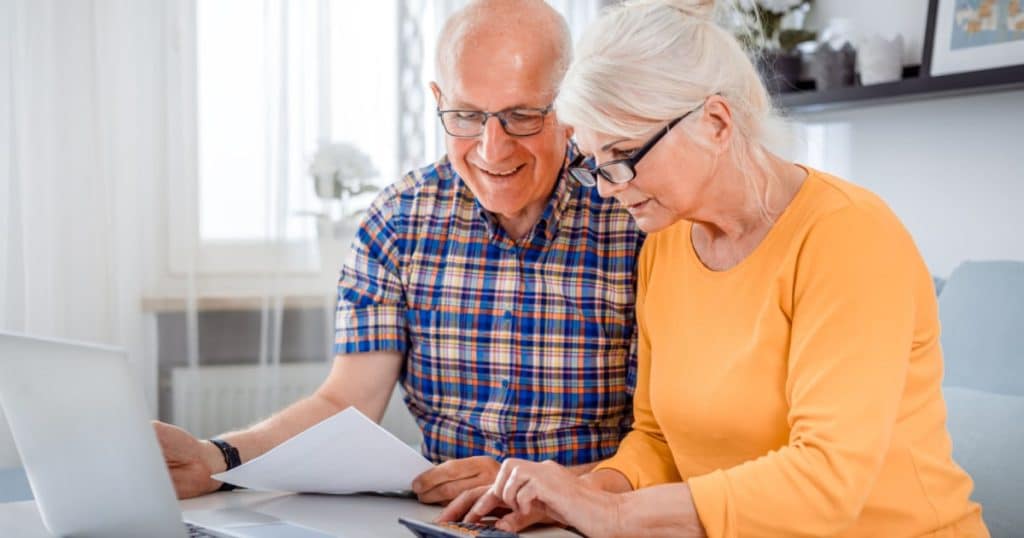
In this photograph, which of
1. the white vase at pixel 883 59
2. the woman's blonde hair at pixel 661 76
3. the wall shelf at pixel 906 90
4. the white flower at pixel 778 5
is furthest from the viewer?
the white flower at pixel 778 5

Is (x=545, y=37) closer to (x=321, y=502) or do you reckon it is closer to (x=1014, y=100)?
Result: (x=321, y=502)

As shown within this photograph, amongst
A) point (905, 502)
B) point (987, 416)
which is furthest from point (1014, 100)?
point (905, 502)

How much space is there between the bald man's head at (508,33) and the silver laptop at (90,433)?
830mm

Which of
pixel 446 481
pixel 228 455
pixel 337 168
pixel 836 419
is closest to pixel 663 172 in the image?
pixel 836 419

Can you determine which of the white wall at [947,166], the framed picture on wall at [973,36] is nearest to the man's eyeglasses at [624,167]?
the white wall at [947,166]

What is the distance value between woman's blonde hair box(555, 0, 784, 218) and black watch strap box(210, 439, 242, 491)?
63 cm

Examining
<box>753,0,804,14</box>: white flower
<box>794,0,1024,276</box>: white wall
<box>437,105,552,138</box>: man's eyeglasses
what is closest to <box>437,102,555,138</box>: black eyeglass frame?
<box>437,105,552,138</box>: man's eyeglasses

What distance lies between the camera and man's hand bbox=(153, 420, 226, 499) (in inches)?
52.1

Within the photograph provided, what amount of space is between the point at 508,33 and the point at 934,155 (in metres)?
1.35

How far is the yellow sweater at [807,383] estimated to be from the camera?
109cm

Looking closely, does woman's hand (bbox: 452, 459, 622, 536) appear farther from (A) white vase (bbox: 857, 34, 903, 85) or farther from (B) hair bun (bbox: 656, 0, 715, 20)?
(A) white vase (bbox: 857, 34, 903, 85)

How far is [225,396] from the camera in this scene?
288cm

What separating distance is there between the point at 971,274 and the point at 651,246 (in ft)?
2.71

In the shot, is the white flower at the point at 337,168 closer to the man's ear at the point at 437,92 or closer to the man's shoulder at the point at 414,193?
the man's shoulder at the point at 414,193
